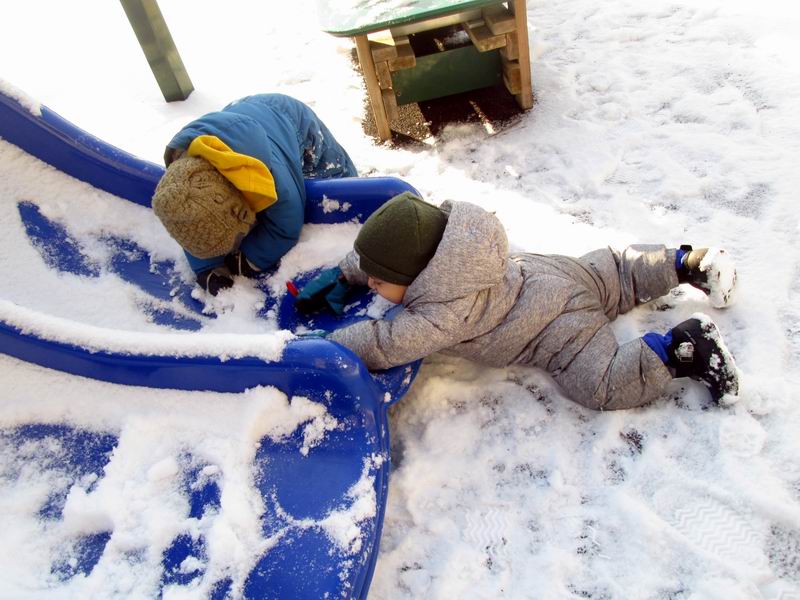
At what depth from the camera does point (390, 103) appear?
2.58 m

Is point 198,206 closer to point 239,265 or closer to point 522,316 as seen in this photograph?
point 239,265

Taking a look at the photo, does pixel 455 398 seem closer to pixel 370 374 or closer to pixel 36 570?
pixel 370 374

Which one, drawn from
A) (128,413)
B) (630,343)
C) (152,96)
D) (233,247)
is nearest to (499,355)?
(630,343)

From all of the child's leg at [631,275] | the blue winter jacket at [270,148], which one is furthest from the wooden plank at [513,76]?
the child's leg at [631,275]

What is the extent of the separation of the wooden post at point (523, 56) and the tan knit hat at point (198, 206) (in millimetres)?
1385

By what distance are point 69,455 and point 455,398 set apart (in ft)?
3.08

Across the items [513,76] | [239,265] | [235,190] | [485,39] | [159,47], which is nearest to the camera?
[235,190]

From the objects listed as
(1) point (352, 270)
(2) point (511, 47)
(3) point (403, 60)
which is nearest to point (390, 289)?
(1) point (352, 270)

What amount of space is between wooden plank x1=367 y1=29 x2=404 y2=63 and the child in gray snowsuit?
→ 1125 millimetres

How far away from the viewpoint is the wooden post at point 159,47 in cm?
283

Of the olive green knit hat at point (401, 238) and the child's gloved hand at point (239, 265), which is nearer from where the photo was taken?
the olive green knit hat at point (401, 238)

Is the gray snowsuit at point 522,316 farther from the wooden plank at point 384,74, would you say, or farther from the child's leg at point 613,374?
the wooden plank at point 384,74

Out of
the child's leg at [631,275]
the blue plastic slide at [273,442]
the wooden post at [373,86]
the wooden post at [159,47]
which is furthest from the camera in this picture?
the wooden post at [159,47]

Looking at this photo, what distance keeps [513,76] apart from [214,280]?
148cm
